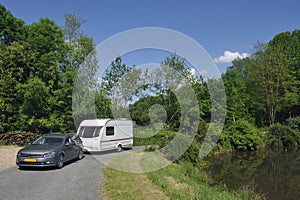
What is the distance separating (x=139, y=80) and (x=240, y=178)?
16305mm

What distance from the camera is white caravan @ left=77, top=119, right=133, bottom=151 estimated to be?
54.2ft

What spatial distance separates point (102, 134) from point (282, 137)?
23589 millimetres

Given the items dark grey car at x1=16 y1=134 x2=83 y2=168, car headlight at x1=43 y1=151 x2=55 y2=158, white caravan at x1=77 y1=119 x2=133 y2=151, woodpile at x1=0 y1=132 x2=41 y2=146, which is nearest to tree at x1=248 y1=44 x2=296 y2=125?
white caravan at x1=77 y1=119 x2=133 y2=151

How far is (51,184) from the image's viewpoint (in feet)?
27.2

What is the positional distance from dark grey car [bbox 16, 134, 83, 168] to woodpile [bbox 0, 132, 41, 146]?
8722 mm

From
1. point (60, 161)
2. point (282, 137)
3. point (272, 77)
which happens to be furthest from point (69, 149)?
point (272, 77)

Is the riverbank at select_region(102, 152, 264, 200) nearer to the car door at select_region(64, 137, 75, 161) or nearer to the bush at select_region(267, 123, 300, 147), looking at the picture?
the car door at select_region(64, 137, 75, 161)

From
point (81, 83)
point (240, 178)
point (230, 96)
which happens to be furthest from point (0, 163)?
point (230, 96)

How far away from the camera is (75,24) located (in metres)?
26.8

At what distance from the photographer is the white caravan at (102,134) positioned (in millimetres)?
16531

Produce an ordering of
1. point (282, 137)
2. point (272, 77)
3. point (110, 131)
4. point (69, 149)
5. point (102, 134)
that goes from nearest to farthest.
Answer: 1. point (69, 149)
2. point (102, 134)
3. point (110, 131)
4. point (282, 137)
5. point (272, 77)

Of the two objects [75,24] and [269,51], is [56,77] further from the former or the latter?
[269,51]

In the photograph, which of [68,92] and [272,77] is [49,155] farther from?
[272,77]

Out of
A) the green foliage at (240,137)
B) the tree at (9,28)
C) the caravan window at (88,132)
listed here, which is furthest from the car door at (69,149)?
the tree at (9,28)
